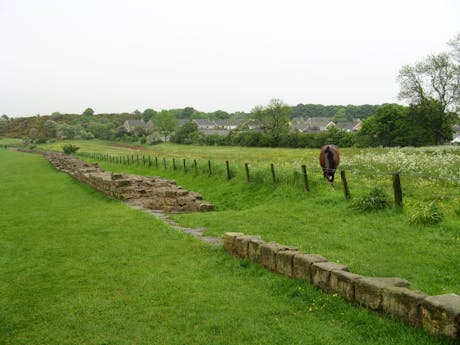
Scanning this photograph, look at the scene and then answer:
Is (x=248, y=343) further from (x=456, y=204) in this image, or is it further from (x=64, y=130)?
(x=64, y=130)

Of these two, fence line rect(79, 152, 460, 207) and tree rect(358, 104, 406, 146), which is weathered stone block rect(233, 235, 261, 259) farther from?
tree rect(358, 104, 406, 146)

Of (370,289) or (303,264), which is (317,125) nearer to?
(303,264)

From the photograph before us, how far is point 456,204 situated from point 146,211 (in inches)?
464

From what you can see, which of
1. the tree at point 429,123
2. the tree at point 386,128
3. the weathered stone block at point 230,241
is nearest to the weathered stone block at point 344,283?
the weathered stone block at point 230,241

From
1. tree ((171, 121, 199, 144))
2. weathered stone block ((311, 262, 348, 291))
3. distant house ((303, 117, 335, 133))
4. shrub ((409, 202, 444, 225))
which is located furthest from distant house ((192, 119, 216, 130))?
weathered stone block ((311, 262, 348, 291))

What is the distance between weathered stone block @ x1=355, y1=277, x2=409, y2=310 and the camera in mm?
6457

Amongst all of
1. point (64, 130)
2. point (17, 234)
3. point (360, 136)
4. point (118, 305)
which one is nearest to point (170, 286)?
point (118, 305)

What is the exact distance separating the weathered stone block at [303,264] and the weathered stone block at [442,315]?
7.85ft

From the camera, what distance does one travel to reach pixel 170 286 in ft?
27.8

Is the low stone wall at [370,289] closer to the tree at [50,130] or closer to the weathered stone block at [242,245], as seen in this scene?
the weathered stone block at [242,245]

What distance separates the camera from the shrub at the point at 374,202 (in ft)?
43.7

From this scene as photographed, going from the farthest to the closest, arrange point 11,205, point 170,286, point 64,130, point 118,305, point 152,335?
point 64,130 → point 11,205 → point 170,286 → point 118,305 → point 152,335

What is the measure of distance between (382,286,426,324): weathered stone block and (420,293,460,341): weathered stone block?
0.36 ft

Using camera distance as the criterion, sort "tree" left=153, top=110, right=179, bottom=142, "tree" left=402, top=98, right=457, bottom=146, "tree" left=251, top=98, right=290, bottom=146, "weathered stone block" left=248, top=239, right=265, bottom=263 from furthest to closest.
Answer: "tree" left=153, top=110, right=179, bottom=142 < "tree" left=251, top=98, right=290, bottom=146 < "tree" left=402, top=98, right=457, bottom=146 < "weathered stone block" left=248, top=239, right=265, bottom=263
